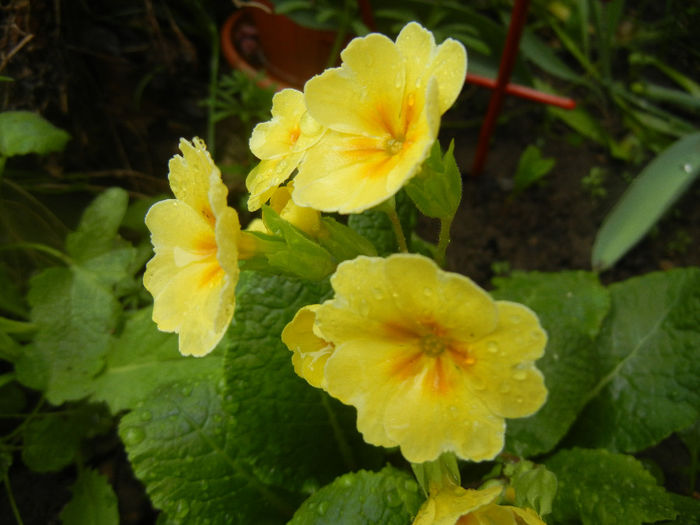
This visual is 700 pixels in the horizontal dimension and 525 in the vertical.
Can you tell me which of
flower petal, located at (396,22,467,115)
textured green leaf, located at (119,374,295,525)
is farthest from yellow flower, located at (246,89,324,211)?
textured green leaf, located at (119,374,295,525)

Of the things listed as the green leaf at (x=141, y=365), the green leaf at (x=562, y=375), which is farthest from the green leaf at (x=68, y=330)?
the green leaf at (x=562, y=375)

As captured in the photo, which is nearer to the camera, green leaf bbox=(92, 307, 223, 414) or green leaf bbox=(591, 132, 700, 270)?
green leaf bbox=(92, 307, 223, 414)

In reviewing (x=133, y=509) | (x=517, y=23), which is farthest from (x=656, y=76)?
(x=133, y=509)

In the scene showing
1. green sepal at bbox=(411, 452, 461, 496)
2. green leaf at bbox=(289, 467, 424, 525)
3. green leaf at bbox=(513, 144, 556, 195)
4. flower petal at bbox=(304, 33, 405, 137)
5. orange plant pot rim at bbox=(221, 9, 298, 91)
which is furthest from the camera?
orange plant pot rim at bbox=(221, 9, 298, 91)

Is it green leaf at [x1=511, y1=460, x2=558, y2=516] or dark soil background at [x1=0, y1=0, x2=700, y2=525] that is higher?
green leaf at [x1=511, y1=460, x2=558, y2=516]

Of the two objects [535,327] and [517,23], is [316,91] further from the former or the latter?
[517,23]

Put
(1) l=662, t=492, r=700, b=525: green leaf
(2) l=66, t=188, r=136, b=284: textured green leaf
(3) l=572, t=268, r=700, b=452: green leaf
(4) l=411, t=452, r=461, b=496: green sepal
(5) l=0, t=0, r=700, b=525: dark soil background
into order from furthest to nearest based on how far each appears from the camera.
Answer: (5) l=0, t=0, r=700, b=525: dark soil background, (2) l=66, t=188, r=136, b=284: textured green leaf, (3) l=572, t=268, r=700, b=452: green leaf, (1) l=662, t=492, r=700, b=525: green leaf, (4) l=411, t=452, r=461, b=496: green sepal

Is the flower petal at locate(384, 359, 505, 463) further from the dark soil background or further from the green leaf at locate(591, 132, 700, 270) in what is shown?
the dark soil background

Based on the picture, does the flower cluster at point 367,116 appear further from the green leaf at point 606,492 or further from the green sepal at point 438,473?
the green leaf at point 606,492
